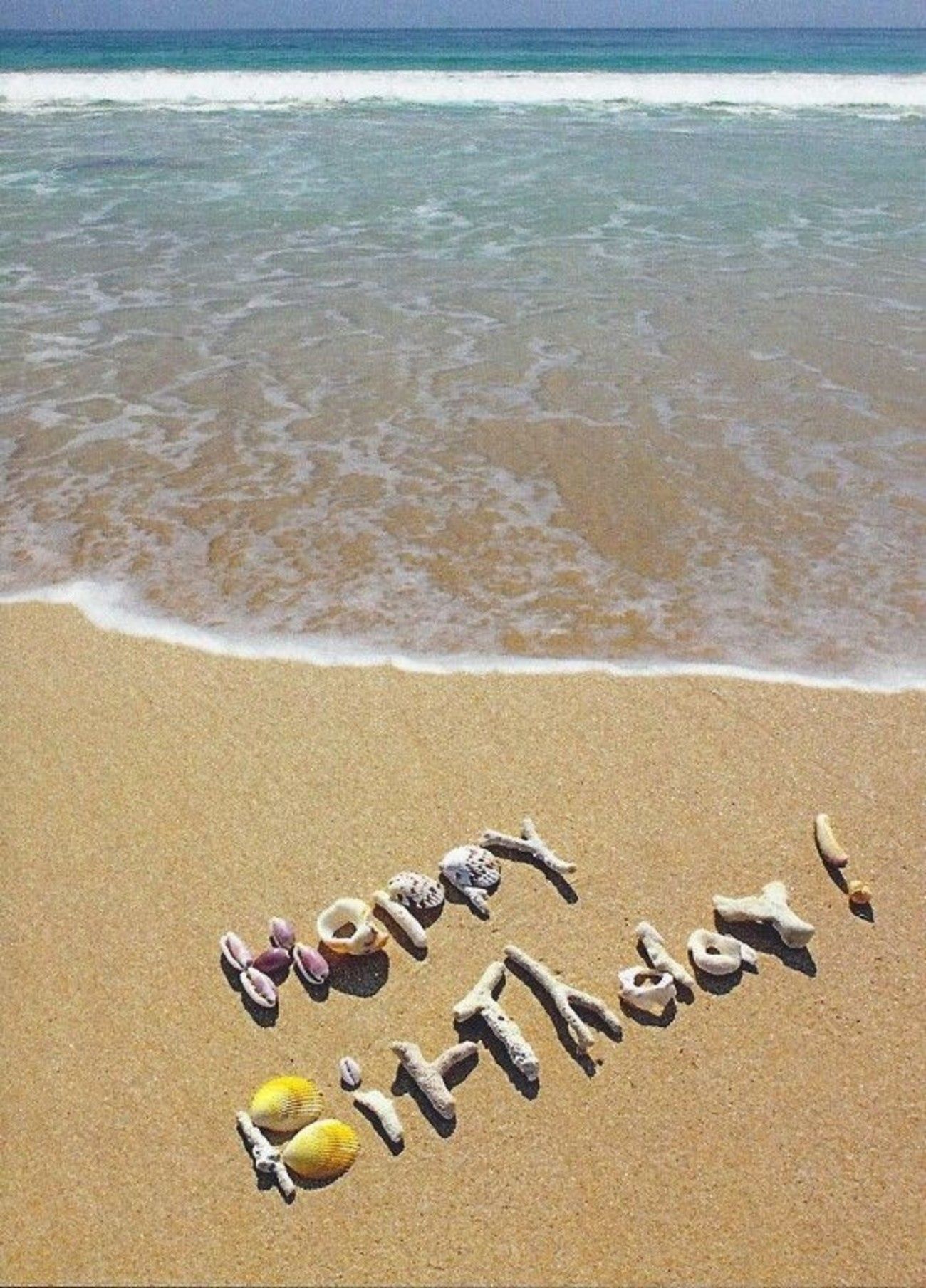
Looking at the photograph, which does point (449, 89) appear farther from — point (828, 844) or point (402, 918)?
point (402, 918)

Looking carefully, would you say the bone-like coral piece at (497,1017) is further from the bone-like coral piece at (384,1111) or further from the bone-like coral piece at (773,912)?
the bone-like coral piece at (773,912)

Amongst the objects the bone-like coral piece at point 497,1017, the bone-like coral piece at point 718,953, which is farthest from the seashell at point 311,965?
the bone-like coral piece at point 718,953

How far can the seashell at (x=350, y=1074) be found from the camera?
7.82 feet

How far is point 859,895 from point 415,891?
126 cm

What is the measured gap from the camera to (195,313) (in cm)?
791

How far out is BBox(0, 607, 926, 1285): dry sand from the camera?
84.2 inches

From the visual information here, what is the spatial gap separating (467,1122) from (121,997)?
946 mm

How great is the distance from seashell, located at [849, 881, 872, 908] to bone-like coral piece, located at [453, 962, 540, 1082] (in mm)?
1028

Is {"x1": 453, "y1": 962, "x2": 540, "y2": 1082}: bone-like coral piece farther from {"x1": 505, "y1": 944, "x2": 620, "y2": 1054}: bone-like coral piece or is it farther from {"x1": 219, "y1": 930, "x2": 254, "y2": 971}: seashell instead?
{"x1": 219, "y1": 930, "x2": 254, "y2": 971}: seashell

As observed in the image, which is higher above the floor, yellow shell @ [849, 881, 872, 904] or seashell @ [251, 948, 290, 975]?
seashell @ [251, 948, 290, 975]

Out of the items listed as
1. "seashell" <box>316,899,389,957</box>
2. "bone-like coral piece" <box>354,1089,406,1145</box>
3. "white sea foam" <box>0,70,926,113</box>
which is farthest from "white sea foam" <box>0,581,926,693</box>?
"white sea foam" <box>0,70,926,113</box>

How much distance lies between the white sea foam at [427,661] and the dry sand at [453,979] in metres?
0.08

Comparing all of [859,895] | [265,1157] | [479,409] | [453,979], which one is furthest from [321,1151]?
[479,409]

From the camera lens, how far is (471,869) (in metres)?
2.87
